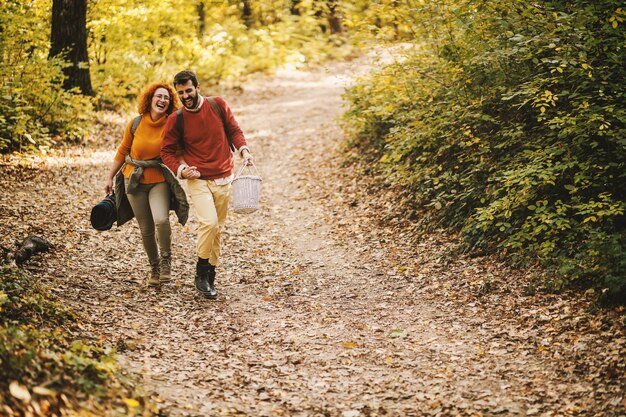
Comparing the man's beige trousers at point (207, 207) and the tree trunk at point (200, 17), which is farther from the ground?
the tree trunk at point (200, 17)

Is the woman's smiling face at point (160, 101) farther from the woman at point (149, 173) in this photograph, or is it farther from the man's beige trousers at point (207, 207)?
the man's beige trousers at point (207, 207)

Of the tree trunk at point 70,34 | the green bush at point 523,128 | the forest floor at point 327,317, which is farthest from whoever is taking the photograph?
the tree trunk at point 70,34

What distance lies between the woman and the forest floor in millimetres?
889

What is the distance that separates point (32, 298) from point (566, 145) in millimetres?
5564

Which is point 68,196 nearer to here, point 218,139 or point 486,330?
point 218,139

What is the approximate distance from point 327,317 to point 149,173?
2.47 meters

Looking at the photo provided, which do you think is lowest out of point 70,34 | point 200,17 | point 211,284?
point 211,284

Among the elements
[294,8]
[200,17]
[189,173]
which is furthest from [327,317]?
[294,8]

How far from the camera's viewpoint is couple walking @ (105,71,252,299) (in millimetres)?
6031

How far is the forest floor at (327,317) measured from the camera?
4.50m

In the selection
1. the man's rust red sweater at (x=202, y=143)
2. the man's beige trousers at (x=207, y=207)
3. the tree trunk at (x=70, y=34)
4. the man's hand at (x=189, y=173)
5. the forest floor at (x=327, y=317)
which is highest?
the tree trunk at (x=70, y=34)

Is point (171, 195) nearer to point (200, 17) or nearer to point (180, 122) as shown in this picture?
point (180, 122)

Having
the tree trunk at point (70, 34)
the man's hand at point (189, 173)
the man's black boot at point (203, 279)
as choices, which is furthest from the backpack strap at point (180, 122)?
the tree trunk at point (70, 34)

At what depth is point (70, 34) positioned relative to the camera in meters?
12.1
